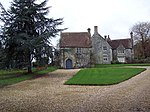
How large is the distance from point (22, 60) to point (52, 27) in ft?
18.1

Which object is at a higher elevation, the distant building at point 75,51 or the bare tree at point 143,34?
the bare tree at point 143,34

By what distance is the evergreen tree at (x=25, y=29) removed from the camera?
2586cm

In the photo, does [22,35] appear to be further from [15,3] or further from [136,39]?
[136,39]

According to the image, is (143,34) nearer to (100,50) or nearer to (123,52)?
(123,52)

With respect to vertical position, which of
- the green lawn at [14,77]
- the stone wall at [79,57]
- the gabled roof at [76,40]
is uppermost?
the gabled roof at [76,40]

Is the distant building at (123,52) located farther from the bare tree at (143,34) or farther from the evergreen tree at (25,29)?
the evergreen tree at (25,29)

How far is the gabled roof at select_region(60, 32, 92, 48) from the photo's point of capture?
47656 mm

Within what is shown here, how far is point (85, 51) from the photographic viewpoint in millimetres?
47812

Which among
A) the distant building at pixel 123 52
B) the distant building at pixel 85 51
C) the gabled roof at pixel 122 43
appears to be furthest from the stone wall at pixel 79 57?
the gabled roof at pixel 122 43

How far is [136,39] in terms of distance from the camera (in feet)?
208

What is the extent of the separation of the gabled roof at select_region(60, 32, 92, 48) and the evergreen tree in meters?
18.5

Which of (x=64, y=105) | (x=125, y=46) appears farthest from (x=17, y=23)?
(x=125, y=46)

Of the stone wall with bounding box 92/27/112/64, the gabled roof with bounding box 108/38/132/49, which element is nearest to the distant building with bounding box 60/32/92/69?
the stone wall with bounding box 92/27/112/64

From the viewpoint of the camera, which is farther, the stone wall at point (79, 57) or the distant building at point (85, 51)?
the distant building at point (85, 51)
